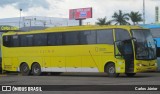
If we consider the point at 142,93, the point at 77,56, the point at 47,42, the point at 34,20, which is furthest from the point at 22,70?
the point at 34,20

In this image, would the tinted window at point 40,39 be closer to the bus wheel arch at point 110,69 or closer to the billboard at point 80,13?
the bus wheel arch at point 110,69

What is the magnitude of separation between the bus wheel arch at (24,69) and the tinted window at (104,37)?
7.25m

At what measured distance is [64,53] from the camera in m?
29.9

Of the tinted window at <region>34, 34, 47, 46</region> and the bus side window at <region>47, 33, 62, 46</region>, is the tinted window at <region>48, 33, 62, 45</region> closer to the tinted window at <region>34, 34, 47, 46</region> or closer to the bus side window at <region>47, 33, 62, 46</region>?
the bus side window at <region>47, 33, 62, 46</region>

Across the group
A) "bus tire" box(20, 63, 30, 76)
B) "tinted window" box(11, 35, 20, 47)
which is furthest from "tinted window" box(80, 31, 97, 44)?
"tinted window" box(11, 35, 20, 47)

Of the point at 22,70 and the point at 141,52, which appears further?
the point at 22,70

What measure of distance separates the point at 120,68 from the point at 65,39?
501 centimetres

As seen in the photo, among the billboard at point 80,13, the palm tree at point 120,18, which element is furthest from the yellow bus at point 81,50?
the palm tree at point 120,18

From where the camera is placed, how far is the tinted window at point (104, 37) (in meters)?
27.0

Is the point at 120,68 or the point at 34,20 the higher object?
the point at 34,20

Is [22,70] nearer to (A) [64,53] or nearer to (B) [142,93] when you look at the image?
(A) [64,53]

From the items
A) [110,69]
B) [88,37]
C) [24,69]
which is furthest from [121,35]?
[24,69]

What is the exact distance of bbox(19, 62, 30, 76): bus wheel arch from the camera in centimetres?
3222

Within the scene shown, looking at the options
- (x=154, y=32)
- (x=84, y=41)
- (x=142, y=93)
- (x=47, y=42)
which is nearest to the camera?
(x=142, y=93)
